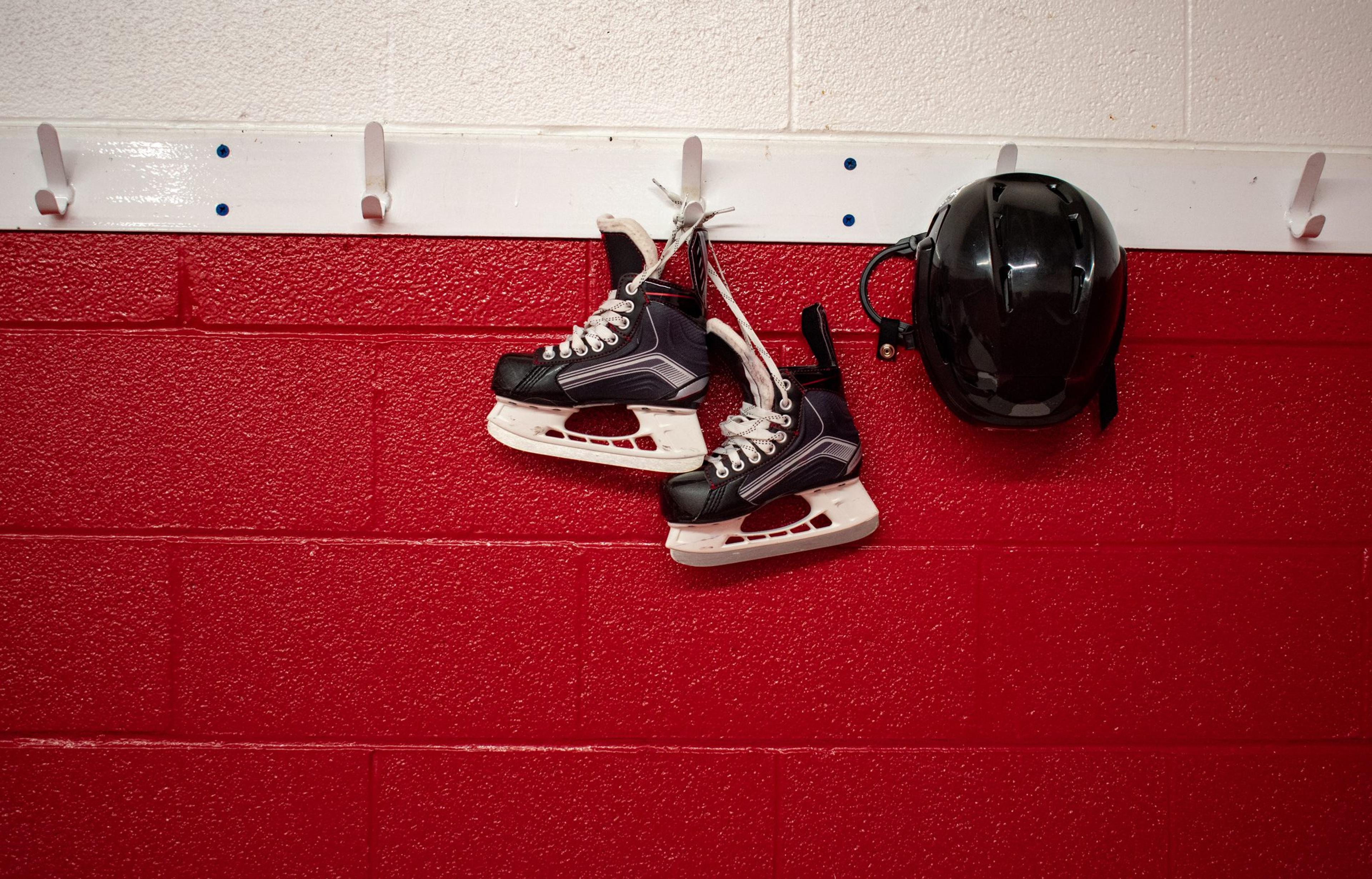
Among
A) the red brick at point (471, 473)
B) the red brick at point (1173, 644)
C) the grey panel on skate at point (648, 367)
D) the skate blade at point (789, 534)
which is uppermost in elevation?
the grey panel on skate at point (648, 367)

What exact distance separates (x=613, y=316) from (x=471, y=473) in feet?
1.11

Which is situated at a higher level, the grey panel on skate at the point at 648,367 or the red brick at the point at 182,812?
the grey panel on skate at the point at 648,367

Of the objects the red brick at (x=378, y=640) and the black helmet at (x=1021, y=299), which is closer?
the black helmet at (x=1021, y=299)

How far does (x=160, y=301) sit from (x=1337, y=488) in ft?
6.35

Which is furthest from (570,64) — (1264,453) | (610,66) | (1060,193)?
(1264,453)

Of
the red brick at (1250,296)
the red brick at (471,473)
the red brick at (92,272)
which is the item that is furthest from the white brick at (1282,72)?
the red brick at (92,272)

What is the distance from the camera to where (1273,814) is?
1.18 metres

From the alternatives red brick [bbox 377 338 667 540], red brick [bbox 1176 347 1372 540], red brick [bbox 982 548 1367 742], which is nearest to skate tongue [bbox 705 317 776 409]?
red brick [bbox 377 338 667 540]

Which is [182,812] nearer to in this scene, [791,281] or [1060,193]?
[791,281]

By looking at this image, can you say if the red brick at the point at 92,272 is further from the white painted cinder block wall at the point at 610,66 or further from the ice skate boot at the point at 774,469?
the ice skate boot at the point at 774,469

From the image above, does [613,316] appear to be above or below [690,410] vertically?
above

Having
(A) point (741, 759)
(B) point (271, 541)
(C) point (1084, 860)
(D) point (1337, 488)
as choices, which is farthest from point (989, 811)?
(B) point (271, 541)

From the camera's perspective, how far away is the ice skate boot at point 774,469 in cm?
110

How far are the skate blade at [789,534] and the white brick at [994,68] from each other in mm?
596
